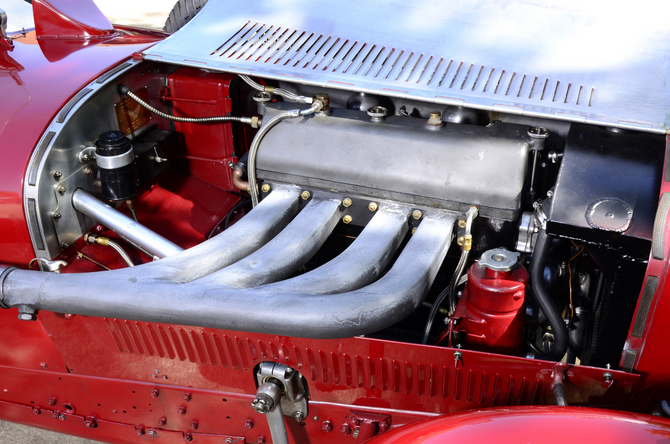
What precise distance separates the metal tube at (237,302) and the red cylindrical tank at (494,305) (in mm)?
135

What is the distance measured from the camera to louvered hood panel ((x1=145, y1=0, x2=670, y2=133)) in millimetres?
1639

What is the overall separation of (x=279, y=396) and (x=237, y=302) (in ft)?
1.45

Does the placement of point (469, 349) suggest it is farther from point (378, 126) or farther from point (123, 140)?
point (123, 140)

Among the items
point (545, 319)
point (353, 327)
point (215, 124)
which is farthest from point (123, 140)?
point (545, 319)

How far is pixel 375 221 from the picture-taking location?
1694mm

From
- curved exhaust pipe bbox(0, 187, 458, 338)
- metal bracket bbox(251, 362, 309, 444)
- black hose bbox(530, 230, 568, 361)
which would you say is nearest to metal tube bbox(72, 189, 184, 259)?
curved exhaust pipe bbox(0, 187, 458, 338)

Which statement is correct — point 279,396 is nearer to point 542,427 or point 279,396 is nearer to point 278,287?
point 278,287

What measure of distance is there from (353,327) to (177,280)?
0.48 m

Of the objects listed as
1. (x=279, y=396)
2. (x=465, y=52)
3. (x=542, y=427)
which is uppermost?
(x=465, y=52)

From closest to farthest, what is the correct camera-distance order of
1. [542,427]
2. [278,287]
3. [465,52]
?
[542,427], [278,287], [465,52]

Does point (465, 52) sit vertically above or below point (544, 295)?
above

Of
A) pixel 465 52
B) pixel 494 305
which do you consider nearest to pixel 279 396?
pixel 494 305

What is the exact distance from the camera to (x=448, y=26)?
75.5 inches

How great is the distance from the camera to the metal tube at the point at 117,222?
1.82m
